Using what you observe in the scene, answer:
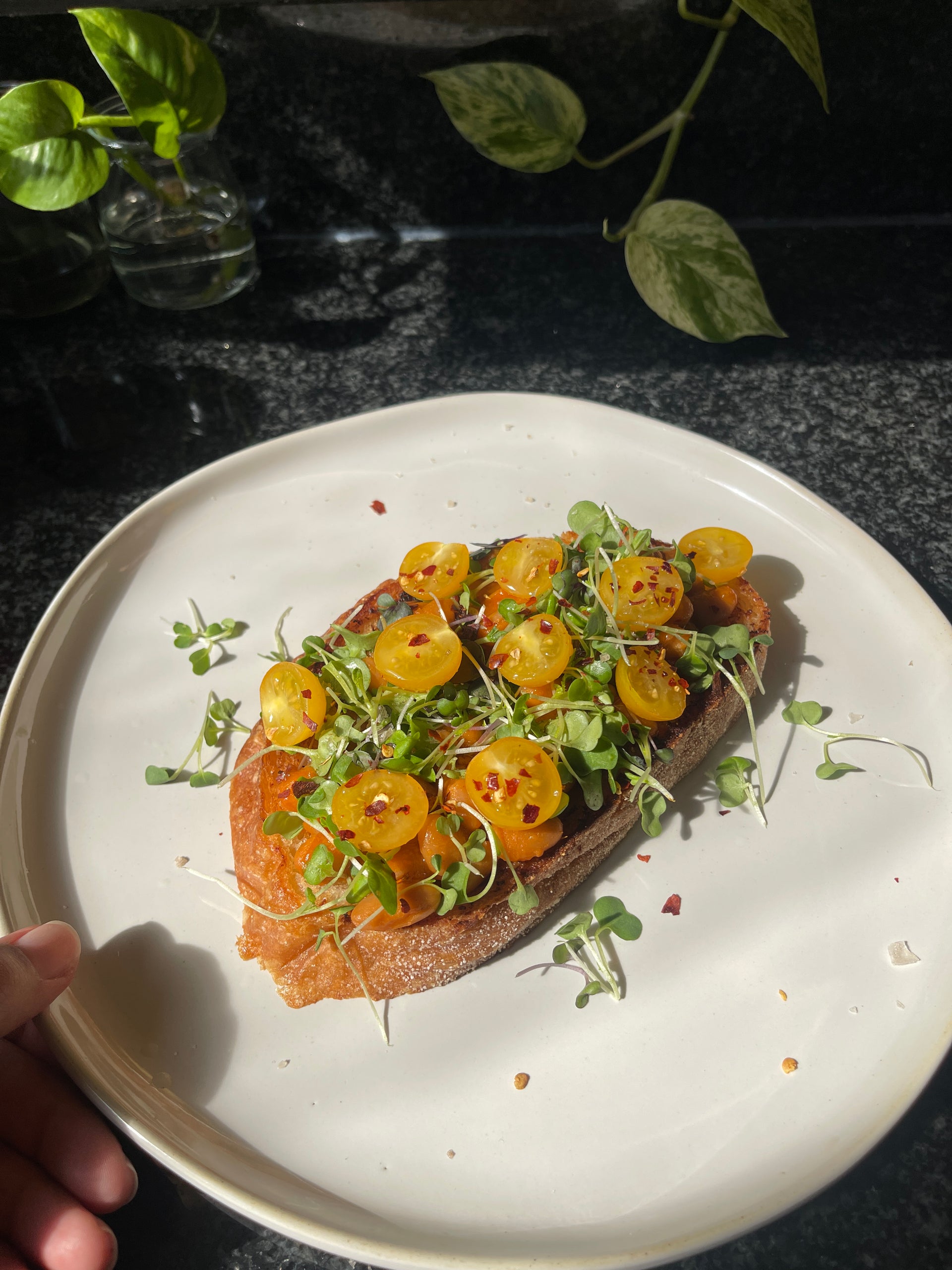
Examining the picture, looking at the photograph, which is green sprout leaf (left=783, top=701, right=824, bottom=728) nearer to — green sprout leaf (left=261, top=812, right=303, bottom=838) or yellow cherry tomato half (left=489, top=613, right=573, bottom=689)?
yellow cherry tomato half (left=489, top=613, right=573, bottom=689)

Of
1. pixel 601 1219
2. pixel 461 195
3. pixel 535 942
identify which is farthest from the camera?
pixel 461 195

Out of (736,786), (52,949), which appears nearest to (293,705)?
(52,949)

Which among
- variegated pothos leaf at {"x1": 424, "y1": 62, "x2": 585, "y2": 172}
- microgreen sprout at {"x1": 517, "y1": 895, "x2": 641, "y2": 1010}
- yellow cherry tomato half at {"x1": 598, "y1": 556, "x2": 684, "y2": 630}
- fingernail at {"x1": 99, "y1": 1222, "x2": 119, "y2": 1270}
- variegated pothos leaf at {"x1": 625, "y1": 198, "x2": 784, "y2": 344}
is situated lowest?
microgreen sprout at {"x1": 517, "y1": 895, "x2": 641, "y2": 1010}

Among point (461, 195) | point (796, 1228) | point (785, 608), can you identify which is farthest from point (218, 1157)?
point (461, 195)

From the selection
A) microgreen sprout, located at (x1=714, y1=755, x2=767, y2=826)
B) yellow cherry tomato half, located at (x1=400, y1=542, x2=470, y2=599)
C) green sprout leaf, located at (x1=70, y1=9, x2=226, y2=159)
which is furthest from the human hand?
green sprout leaf, located at (x1=70, y1=9, x2=226, y2=159)

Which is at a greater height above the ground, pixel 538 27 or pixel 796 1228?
pixel 538 27

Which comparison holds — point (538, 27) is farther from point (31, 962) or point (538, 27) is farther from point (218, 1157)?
point (218, 1157)
